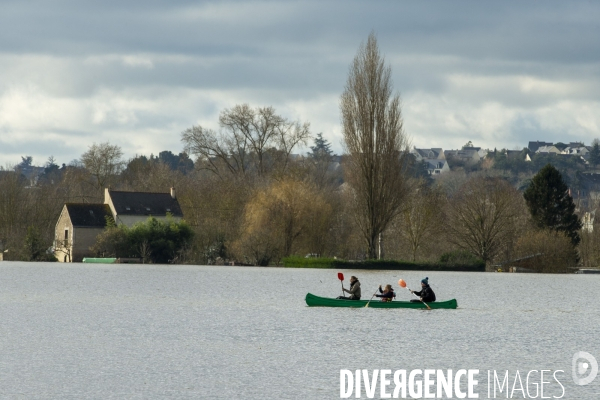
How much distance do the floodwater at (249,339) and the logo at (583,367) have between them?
0.25 m

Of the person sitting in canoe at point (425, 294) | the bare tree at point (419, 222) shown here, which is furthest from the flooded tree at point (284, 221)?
the person sitting in canoe at point (425, 294)

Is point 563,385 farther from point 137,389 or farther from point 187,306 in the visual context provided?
point 187,306

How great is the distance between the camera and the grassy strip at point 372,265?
236ft

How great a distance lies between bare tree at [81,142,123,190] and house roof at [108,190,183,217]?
15.7 m

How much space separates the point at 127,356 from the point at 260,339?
203 inches

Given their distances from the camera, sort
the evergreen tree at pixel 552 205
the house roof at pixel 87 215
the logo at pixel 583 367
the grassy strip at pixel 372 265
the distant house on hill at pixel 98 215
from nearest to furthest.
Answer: the logo at pixel 583 367
the grassy strip at pixel 372 265
the evergreen tree at pixel 552 205
the house roof at pixel 87 215
the distant house on hill at pixel 98 215

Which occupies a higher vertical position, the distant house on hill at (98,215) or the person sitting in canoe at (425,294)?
the distant house on hill at (98,215)

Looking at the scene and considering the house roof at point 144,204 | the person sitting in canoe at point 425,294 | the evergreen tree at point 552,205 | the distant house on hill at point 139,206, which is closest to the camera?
Result: the person sitting in canoe at point 425,294

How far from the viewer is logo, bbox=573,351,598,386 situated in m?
21.5

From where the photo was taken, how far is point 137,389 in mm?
19531

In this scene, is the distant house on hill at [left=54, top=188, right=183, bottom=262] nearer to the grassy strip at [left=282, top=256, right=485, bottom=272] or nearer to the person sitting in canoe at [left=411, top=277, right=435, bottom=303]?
the grassy strip at [left=282, top=256, right=485, bottom=272]

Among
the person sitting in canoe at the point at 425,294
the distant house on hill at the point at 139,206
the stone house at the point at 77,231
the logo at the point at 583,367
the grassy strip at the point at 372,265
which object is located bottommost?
the logo at the point at 583,367

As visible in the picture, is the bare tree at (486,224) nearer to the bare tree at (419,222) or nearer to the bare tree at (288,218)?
the bare tree at (419,222)

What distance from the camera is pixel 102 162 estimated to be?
113 m
